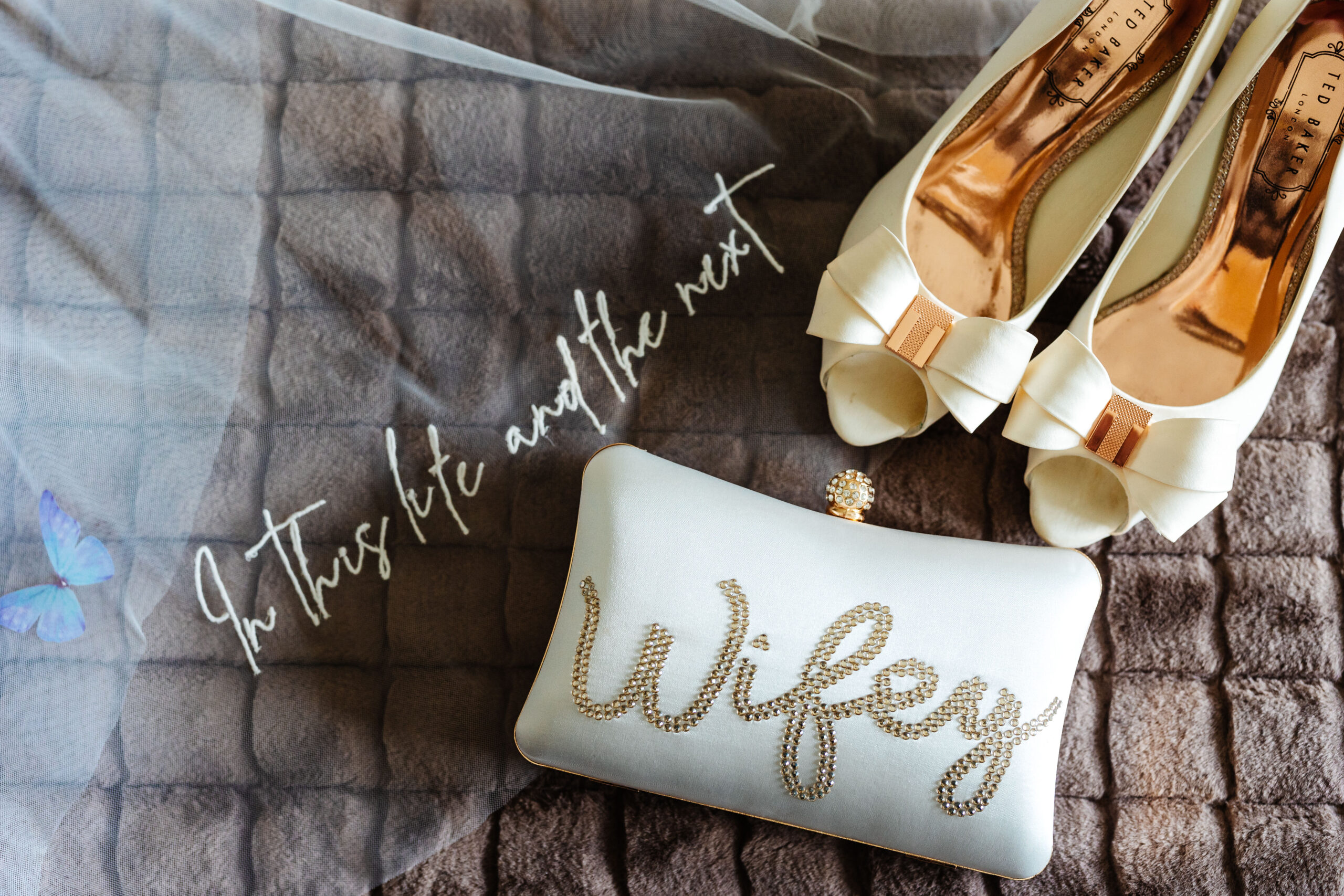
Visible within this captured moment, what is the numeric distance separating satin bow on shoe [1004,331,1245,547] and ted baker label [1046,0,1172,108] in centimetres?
27

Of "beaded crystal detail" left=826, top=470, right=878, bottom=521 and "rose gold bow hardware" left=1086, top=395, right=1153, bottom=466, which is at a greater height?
"rose gold bow hardware" left=1086, top=395, right=1153, bottom=466

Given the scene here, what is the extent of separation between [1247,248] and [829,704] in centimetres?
A: 60

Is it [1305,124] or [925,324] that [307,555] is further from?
[1305,124]

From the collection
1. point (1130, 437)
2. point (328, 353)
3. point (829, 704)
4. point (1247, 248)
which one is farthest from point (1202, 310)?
point (328, 353)

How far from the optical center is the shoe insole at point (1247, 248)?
787 millimetres

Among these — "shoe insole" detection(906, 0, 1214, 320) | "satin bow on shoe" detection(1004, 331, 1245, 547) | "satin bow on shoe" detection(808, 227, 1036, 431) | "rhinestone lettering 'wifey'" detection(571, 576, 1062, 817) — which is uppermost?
"shoe insole" detection(906, 0, 1214, 320)

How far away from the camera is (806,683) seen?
679mm

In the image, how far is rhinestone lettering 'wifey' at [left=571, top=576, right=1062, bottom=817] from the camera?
68 cm

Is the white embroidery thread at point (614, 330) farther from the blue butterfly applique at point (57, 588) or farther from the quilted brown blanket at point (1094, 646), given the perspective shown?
the blue butterfly applique at point (57, 588)

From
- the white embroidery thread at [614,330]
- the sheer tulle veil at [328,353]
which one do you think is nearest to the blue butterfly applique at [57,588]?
the sheer tulle veil at [328,353]

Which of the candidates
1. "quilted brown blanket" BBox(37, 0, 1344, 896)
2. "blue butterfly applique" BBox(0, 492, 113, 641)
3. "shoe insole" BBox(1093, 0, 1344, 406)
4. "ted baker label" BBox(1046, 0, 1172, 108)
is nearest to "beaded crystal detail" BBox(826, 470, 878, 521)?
"quilted brown blanket" BBox(37, 0, 1344, 896)

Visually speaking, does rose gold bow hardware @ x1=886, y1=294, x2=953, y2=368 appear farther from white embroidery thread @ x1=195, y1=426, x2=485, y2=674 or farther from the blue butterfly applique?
the blue butterfly applique

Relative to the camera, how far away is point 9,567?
0.61m

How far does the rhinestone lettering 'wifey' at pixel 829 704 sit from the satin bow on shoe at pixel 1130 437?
0.21 m
